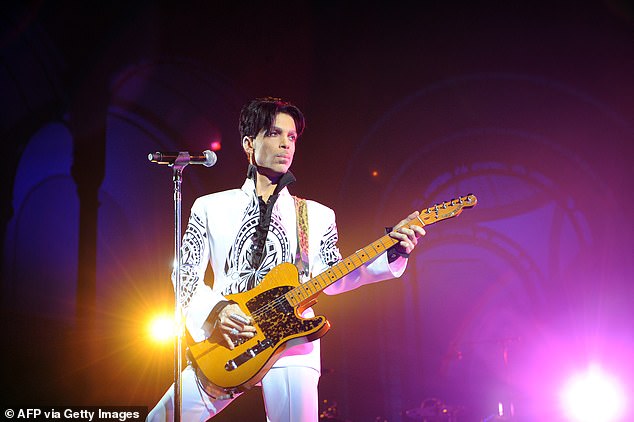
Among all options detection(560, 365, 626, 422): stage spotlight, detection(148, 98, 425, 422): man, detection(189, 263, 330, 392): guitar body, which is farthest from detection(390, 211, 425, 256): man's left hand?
detection(560, 365, 626, 422): stage spotlight

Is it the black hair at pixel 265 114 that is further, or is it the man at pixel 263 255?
the black hair at pixel 265 114

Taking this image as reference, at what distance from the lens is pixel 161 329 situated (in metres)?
5.66

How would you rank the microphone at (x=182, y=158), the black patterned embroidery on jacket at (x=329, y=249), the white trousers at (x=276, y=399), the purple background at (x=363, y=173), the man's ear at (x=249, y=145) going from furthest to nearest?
the purple background at (x=363, y=173)
the man's ear at (x=249, y=145)
the black patterned embroidery on jacket at (x=329, y=249)
the microphone at (x=182, y=158)
the white trousers at (x=276, y=399)

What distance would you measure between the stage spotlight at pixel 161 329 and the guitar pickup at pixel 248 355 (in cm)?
269

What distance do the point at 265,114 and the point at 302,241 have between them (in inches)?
30.0

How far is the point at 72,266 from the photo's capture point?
5.63m

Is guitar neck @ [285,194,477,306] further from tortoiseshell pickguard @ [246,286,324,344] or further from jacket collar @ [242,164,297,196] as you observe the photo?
jacket collar @ [242,164,297,196]

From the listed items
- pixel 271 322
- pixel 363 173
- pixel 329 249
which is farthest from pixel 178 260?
pixel 363 173

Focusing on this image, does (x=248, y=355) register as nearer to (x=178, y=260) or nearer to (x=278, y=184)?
(x=178, y=260)

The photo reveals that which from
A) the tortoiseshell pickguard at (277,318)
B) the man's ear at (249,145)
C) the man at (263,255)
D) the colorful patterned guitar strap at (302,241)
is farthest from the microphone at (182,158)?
the tortoiseshell pickguard at (277,318)

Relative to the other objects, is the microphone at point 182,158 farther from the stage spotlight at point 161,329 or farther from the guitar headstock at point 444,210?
the stage spotlight at point 161,329

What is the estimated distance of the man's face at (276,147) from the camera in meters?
3.53

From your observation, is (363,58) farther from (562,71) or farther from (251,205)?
(251,205)

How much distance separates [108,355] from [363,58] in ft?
12.0
